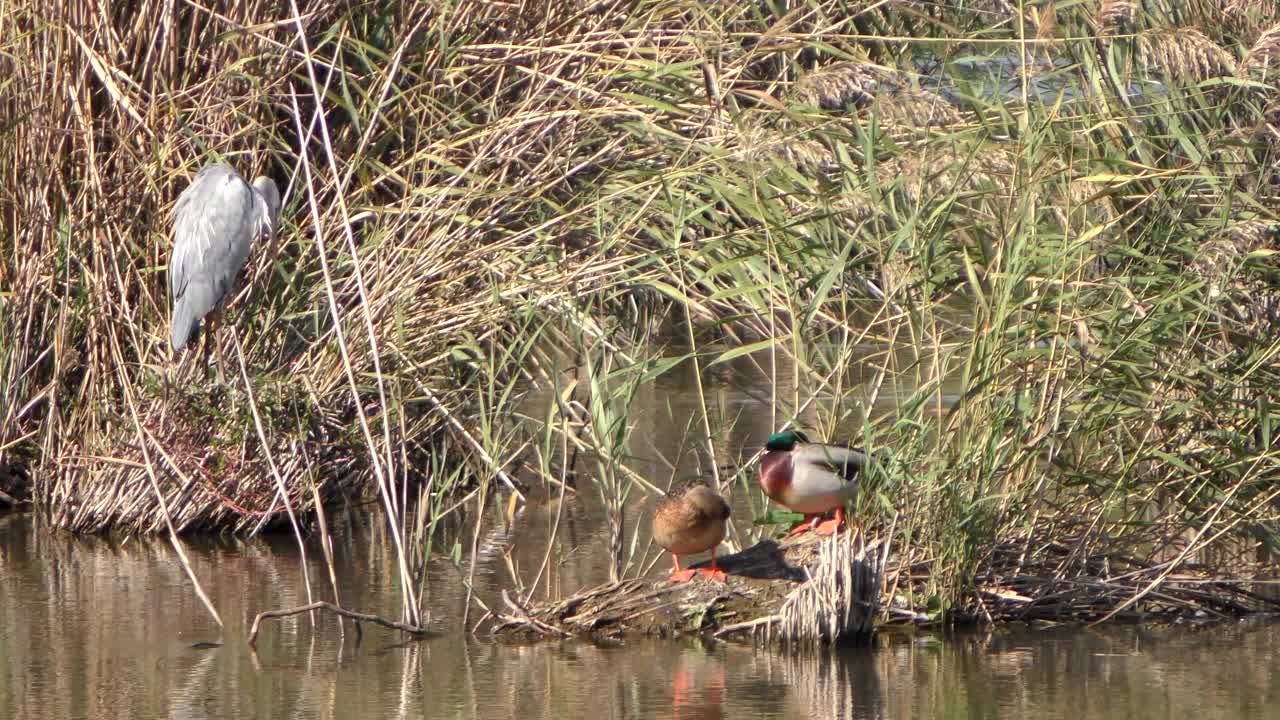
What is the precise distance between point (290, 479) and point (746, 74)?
2.42 metres

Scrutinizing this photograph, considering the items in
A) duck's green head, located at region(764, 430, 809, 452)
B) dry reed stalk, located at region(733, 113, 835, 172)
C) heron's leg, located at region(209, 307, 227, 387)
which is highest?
dry reed stalk, located at region(733, 113, 835, 172)

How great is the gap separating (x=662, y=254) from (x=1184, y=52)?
1.77m

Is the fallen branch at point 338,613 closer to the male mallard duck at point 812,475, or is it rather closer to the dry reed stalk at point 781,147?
the male mallard duck at point 812,475

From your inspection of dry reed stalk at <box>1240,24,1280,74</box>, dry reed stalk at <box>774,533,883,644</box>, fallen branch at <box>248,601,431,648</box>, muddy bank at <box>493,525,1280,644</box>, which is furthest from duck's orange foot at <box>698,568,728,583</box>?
dry reed stalk at <box>1240,24,1280,74</box>

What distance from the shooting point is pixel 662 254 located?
220 inches

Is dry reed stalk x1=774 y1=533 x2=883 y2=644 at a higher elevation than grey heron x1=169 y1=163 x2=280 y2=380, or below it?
below

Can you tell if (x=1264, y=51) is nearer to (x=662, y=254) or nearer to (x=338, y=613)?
(x=662, y=254)

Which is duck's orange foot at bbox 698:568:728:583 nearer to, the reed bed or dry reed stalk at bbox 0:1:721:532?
the reed bed

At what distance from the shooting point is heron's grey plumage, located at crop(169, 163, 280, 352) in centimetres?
579

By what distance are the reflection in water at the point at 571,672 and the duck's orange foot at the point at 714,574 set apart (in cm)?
22

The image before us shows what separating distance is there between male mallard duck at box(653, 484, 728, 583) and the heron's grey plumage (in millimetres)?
1917

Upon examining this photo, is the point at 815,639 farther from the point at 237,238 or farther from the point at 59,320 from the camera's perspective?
the point at 59,320

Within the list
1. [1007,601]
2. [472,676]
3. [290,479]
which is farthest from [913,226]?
[290,479]

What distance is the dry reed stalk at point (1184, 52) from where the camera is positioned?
510 cm
